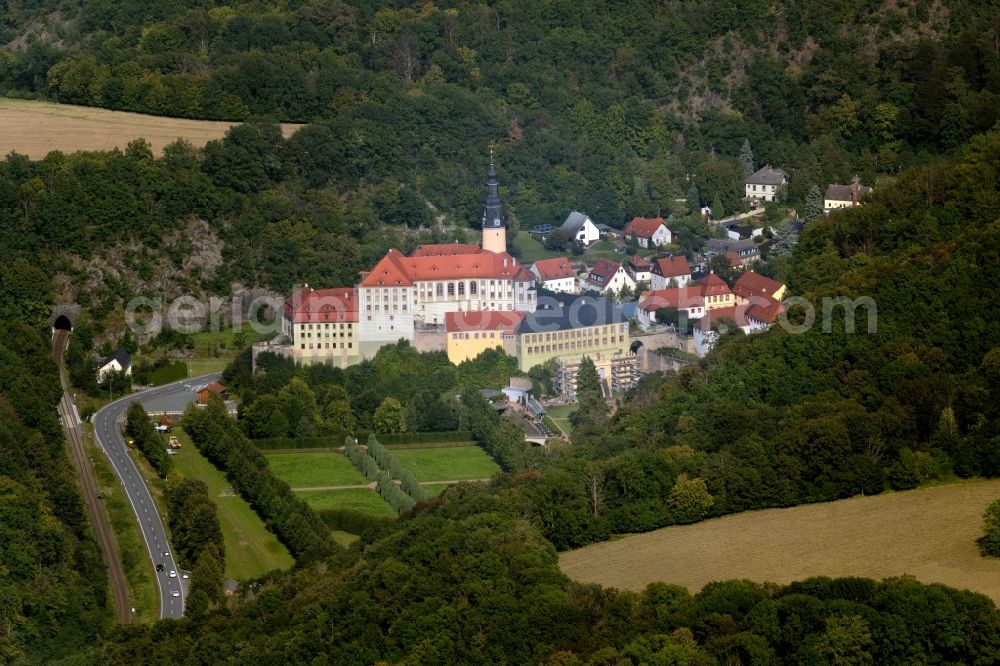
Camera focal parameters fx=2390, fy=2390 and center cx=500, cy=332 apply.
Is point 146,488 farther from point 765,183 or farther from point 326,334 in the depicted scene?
point 765,183

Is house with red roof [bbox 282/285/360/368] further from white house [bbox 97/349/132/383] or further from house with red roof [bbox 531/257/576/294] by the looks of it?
house with red roof [bbox 531/257/576/294]

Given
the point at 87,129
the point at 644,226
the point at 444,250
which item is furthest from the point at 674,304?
the point at 87,129

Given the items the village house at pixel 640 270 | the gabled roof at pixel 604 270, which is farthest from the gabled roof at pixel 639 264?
the gabled roof at pixel 604 270

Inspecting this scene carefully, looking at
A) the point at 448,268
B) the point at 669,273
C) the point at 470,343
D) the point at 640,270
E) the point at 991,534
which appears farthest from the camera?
the point at 640,270

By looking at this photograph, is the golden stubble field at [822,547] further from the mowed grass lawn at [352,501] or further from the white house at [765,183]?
the white house at [765,183]

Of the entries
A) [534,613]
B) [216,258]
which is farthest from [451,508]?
[216,258]

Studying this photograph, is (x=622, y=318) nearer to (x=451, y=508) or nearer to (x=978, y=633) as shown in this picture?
(x=451, y=508)

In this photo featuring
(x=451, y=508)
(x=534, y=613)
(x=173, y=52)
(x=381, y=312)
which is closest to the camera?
(x=534, y=613)
